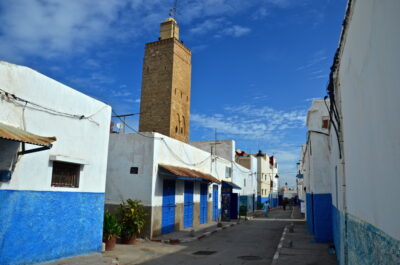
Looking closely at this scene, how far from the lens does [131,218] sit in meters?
14.9

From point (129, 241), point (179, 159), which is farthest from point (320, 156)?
point (129, 241)

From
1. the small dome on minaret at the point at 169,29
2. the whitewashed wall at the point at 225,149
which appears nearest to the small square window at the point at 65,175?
the whitewashed wall at the point at 225,149

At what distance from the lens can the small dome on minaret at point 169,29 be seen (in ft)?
120

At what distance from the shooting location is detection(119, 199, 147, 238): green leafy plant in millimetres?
14703

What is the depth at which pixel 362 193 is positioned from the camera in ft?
15.7

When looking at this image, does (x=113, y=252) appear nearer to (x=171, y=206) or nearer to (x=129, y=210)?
(x=129, y=210)

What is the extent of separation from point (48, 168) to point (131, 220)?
6069 mm

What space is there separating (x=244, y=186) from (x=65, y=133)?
31.6 meters

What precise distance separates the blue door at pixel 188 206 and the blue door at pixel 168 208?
2.03 metres

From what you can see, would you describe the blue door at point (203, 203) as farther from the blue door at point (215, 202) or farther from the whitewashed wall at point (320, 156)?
the whitewashed wall at point (320, 156)

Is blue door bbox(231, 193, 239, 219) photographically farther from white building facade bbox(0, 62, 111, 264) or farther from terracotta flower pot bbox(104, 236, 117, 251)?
white building facade bbox(0, 62, 111, 264)

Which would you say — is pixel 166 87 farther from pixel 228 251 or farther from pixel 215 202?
pixel 228 251

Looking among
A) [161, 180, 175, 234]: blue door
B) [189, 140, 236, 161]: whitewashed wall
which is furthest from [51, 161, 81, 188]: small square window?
[189, 140, 236, 161]: whitewashed wall

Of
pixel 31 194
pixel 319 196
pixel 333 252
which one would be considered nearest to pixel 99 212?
pixel 31 194
